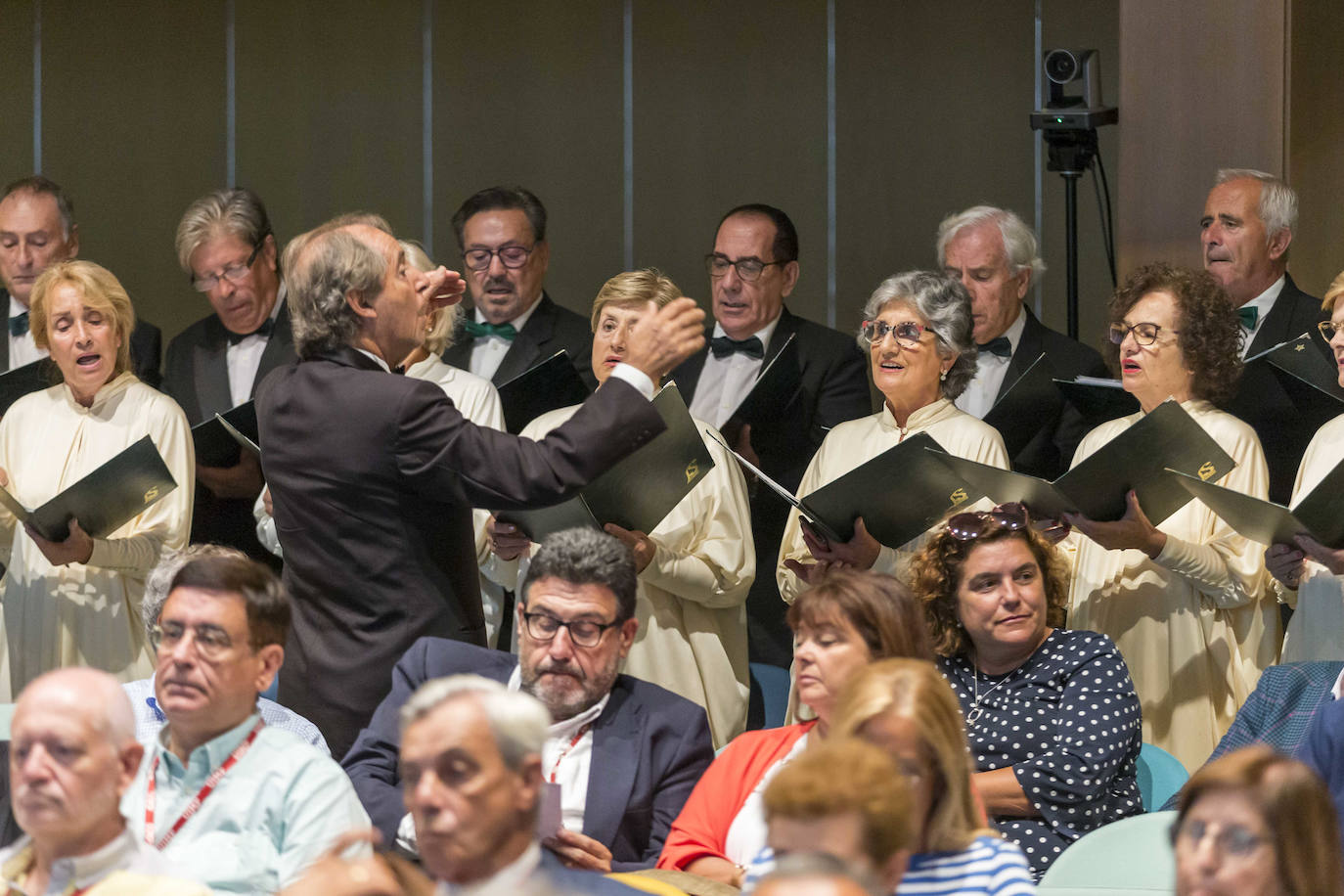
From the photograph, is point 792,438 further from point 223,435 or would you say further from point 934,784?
point 934,784

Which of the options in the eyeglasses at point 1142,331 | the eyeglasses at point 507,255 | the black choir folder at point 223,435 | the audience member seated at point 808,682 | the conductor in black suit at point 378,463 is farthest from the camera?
the eyeglasses at point 507,255

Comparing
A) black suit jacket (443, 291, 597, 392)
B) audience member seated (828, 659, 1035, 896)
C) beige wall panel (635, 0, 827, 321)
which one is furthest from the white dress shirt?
→ audience member seated (828, 659, 1035, 896)

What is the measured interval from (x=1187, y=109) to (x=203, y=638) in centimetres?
327

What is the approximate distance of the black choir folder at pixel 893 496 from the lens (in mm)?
3451

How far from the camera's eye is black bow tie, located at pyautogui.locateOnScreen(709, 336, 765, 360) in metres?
4.99

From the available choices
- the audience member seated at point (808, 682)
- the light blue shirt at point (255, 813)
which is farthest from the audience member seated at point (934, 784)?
the light blue shirt at point (255, 813)

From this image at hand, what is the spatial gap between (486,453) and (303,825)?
29.3 inches

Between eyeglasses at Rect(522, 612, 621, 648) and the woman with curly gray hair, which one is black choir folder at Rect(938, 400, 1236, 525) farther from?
eyeglasses at Rect(522, 612, 621, 648)

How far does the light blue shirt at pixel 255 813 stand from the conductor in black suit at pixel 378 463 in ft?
2.12

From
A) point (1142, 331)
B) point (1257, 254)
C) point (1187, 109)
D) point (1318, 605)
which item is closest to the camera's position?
point (1318, 605)

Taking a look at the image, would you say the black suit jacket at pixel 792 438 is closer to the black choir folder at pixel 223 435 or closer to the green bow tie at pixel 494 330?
the green bow tie at pixel 494 330

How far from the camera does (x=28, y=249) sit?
17.1 ft

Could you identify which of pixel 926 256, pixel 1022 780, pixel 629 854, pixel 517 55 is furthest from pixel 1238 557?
pixel 517 55

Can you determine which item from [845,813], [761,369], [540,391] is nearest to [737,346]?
[761,369]
